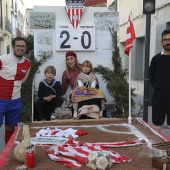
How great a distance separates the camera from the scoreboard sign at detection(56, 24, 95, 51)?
6.64m

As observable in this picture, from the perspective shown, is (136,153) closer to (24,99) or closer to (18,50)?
(18,50)

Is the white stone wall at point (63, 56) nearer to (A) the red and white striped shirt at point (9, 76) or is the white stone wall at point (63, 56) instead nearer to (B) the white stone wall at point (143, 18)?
(A) the red and white striped shirt at point (9, 76)

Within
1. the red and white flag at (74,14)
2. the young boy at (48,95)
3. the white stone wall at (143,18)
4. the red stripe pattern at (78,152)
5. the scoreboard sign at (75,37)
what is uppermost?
the white stone wall at (143,18)

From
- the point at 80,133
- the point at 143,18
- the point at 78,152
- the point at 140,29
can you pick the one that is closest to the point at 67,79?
the point at 80,133

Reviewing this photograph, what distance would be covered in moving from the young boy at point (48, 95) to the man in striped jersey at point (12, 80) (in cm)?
112

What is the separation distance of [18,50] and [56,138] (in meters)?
1.57

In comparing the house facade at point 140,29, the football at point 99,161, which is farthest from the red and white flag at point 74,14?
the house facade at point 140,29

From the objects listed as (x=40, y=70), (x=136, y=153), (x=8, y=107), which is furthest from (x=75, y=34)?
(x=136, y=153)

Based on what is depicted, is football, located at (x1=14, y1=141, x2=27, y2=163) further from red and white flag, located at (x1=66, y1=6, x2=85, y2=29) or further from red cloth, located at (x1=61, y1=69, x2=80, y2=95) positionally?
red and white flag, located at (x1=66, y1=6, x2=85, y2=29)

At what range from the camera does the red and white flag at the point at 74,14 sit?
670 centimetres

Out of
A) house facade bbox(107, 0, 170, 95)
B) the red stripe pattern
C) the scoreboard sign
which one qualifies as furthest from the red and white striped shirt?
house facade bbox(107, 0, 170, 95)

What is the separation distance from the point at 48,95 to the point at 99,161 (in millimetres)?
3201

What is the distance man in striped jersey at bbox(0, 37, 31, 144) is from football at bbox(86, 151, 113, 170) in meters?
2.15

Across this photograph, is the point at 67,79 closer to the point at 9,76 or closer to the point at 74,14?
the point at 74,14
